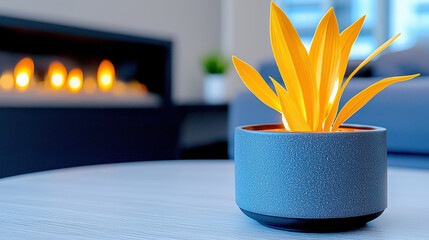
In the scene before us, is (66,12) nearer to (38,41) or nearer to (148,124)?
(38,41)

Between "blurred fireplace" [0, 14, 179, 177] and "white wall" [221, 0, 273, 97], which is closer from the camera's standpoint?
"blurred fireplace" [0, 14, 179, 177]

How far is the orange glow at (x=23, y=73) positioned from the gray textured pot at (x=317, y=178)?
2.32m

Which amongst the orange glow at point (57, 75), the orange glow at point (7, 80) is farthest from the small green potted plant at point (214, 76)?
the orange glow at point (7, 80)

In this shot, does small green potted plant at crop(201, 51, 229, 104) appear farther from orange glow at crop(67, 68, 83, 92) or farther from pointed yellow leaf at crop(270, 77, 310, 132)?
pointed yellow leaf at crop(270, 77, 310, 132)

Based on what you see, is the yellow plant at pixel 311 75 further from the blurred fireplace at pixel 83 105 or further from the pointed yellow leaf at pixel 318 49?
the blurred fireplace at pixel 83 105

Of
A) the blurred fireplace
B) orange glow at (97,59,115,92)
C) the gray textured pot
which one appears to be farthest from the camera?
orange glow at (97,59,115,92)

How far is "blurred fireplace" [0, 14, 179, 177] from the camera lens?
95.6 inches

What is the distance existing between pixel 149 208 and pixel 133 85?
2778mm

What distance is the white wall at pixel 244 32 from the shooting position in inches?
178

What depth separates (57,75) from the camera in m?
2.85

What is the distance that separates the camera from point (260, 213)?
0.49 meters

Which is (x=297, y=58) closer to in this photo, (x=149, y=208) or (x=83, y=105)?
(x=149, y=208)

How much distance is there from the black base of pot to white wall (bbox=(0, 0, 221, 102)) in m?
2.35

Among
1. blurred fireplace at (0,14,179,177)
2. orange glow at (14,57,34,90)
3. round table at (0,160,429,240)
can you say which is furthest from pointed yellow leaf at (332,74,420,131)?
orange glow at (14,57,34,90)
